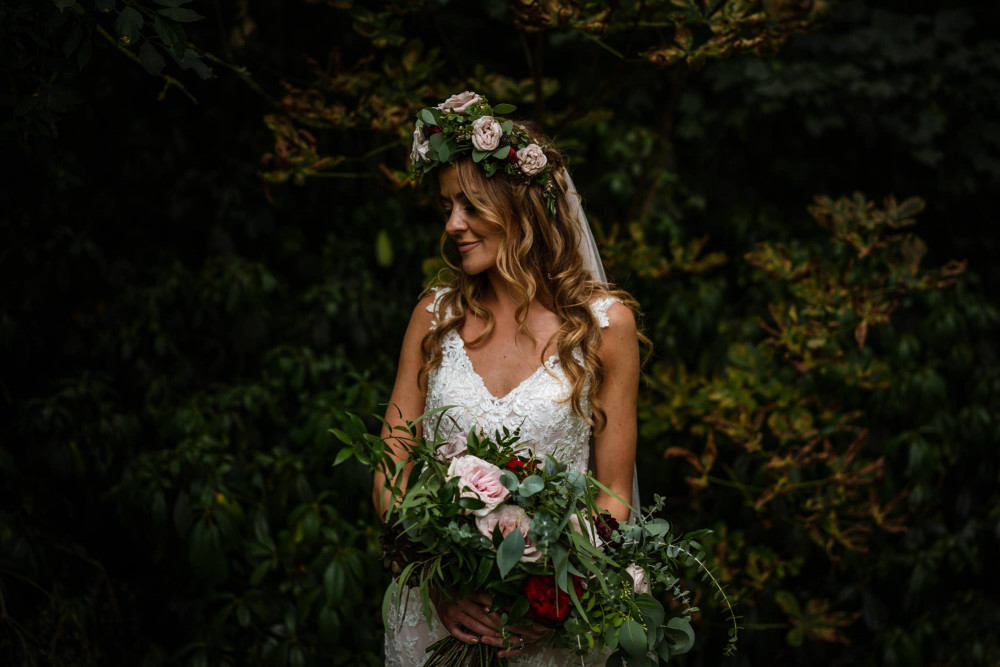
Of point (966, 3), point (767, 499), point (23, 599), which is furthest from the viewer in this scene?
point (966, 3)

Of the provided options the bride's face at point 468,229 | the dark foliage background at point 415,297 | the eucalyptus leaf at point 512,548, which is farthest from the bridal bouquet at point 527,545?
the dark foliage background at point 415,297

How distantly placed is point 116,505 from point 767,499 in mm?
2439

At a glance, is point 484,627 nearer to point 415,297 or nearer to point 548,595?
point 548,595

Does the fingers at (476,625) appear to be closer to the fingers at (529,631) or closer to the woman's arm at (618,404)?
the fingers at (529,631)

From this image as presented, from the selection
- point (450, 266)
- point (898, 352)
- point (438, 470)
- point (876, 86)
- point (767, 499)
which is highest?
point (876, 86)

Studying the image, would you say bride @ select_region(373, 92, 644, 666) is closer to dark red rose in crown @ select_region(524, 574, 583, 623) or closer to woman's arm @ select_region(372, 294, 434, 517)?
woman's arm @ select_region(372, 294, 434, 517)

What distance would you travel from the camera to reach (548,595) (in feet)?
5.84

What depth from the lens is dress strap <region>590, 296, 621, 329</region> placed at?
232 centimetres

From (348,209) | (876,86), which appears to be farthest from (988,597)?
(348,209)

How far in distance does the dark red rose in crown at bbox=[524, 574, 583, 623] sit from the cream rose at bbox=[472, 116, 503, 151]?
40.9 inches

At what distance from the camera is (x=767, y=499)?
128 inches

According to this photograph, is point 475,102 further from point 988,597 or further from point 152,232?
point 988,597

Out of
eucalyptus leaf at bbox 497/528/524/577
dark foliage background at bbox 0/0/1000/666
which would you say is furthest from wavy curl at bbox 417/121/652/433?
eucalyptus leaf at bbox 497/528/524/577

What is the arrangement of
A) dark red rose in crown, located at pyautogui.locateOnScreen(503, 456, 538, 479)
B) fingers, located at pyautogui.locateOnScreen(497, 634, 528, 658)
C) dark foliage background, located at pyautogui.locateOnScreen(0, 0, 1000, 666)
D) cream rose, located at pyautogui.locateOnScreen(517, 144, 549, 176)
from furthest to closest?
dark foliage background, located at pyautogui.locateOnScreen(0, 0, 1000, 666), cream rose, located at pyautogui.locateOnScreen(517, 144, 549, 176), fingers, located at pyautogui.locateOnScreen(497, 634, 528, 658), dark red rose in crown, located at pyautogui.locateOnScreen(503, 456, 538, 479)
